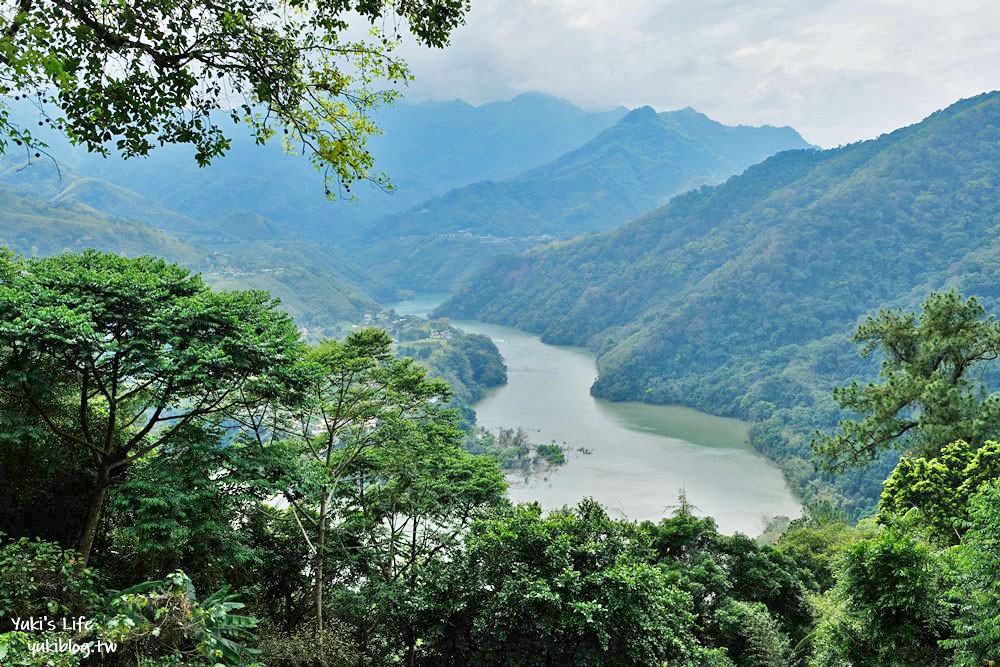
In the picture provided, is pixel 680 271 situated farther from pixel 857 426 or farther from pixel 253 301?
pixel 253 301

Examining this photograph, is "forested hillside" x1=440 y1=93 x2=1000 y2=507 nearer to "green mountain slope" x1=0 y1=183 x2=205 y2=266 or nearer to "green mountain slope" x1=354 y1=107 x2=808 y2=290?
"green mountain slope" x1=354 y1=107 x2=808 y2=290

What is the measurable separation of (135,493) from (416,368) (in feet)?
14.9

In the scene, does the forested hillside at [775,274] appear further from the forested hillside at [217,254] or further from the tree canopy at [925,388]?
the tree canopy at [925,388]

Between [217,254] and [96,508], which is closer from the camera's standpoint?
[96,508]

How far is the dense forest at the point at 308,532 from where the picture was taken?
15.8 feet

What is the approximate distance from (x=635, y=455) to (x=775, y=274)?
1955 inches

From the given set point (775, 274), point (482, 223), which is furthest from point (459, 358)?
point (482, 223)

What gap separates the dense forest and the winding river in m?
16.1

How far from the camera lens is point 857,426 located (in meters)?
13.0

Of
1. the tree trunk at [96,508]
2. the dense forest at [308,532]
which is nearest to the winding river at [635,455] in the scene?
the dense forest at [308,532]

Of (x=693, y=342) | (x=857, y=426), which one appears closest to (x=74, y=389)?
(x=857, y=426)

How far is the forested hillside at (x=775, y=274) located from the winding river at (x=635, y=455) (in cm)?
317

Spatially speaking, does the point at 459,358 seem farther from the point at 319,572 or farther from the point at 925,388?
the point at 319,572

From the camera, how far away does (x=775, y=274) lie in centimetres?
8106
